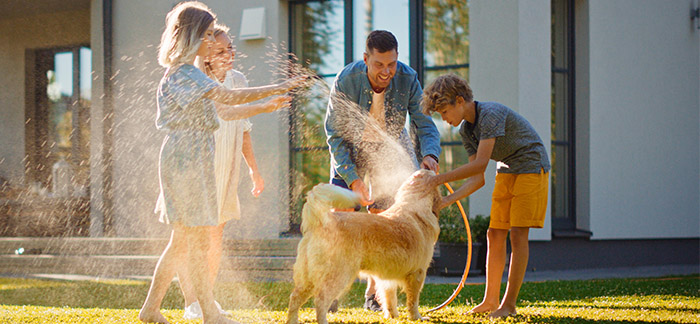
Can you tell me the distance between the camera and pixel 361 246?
3.98 m

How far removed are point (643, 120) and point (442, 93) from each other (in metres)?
7.35

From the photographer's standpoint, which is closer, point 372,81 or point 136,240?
point 372,81

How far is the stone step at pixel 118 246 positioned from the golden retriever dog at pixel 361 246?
4.68 metres

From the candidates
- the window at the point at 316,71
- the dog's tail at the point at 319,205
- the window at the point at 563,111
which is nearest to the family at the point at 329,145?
the dog's tail at the point at 319,205

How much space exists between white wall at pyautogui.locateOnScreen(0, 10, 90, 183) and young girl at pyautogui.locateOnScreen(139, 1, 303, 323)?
391 inches

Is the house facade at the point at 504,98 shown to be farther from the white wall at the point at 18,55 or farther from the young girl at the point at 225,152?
the young girl at the point at 225,152

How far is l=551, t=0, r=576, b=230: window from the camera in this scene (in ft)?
32.5

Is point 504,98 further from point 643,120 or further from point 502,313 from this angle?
point 502,313

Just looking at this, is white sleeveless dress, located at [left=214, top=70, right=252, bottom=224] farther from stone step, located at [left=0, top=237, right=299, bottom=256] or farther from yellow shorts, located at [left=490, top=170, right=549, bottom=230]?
stone step, located at [left=0, top=237, right=299, bottom=256]

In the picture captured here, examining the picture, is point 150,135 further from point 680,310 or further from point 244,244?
point 680,310

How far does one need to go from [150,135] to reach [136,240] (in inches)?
82.2

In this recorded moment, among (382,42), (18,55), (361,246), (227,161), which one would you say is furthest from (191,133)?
(18,55)

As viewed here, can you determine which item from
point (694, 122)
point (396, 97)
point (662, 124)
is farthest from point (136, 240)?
point (694, 122)

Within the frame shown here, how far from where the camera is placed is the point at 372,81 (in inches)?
189
